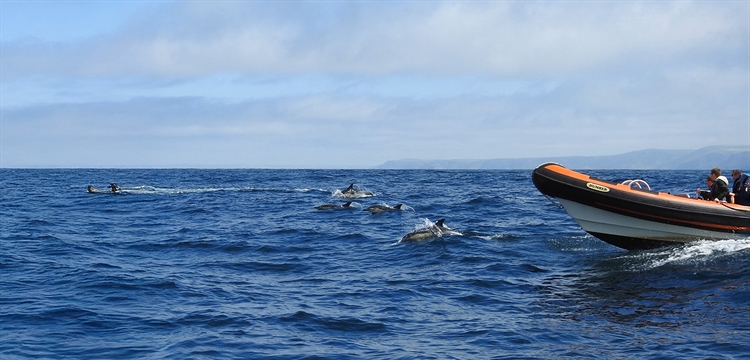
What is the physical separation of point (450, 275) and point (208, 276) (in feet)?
16.7

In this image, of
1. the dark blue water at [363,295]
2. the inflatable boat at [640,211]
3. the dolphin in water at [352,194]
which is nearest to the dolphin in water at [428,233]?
the dark blue water at [363,295]

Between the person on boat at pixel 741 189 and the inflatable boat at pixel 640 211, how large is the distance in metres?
0.54

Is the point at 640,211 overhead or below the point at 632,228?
overhead

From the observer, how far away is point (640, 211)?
1658cm

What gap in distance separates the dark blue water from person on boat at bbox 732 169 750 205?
48.8 inches

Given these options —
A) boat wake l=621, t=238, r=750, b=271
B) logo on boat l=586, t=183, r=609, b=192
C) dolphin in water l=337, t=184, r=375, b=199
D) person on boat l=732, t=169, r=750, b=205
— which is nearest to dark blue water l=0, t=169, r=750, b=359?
boat wake l=621, t=238, r=750, b=271

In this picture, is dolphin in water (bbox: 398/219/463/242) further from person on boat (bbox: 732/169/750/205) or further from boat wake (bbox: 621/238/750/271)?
person on boat (bbox: 732/169/750/205)

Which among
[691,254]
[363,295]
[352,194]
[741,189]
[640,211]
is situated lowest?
[363,295]

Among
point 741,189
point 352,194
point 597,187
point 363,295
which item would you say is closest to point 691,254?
point 597,187

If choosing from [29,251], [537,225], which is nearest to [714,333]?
[537,225]

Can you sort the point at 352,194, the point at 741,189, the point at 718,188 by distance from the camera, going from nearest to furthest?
the point at 741,189
the point at 718,188
the point at 352,194

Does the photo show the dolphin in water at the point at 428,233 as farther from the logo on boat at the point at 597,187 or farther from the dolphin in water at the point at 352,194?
the dolphin in water at the point at 352,194

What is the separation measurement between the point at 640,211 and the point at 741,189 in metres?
2.99

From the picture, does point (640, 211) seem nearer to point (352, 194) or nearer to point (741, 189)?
point (741, 189)
